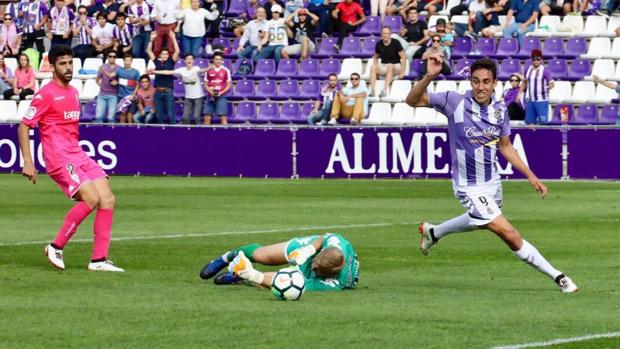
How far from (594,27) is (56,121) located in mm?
22488

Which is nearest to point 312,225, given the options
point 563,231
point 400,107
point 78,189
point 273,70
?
point 563,231

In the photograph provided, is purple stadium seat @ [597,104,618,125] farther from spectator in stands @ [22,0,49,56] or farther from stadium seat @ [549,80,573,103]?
spectator in stands @ [22,0,49,56]

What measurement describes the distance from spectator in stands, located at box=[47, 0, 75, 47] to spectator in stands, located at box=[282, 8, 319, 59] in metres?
6.04

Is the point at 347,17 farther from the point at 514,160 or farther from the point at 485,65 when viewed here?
the point at 485,65

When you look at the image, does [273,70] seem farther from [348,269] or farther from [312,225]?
[348,269]

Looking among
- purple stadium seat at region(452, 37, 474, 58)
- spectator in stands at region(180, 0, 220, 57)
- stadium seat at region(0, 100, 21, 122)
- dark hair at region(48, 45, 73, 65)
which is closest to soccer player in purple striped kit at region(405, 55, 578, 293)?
dark hair at region(48, 45, 73, 65)

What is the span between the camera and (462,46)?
35.9 m

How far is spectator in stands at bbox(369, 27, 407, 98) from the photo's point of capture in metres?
34.9

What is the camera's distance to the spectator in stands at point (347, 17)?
36969 mm

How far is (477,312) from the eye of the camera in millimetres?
11445

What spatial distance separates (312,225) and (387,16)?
56.3 feet

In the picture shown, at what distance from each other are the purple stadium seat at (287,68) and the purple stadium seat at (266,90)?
335mm

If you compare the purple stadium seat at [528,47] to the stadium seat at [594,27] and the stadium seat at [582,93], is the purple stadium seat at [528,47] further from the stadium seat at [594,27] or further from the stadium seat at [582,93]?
the stadium seat at [582,93]

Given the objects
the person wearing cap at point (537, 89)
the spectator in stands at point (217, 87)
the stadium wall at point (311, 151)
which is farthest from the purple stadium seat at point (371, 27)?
the stadium wall at point (311, 151)
